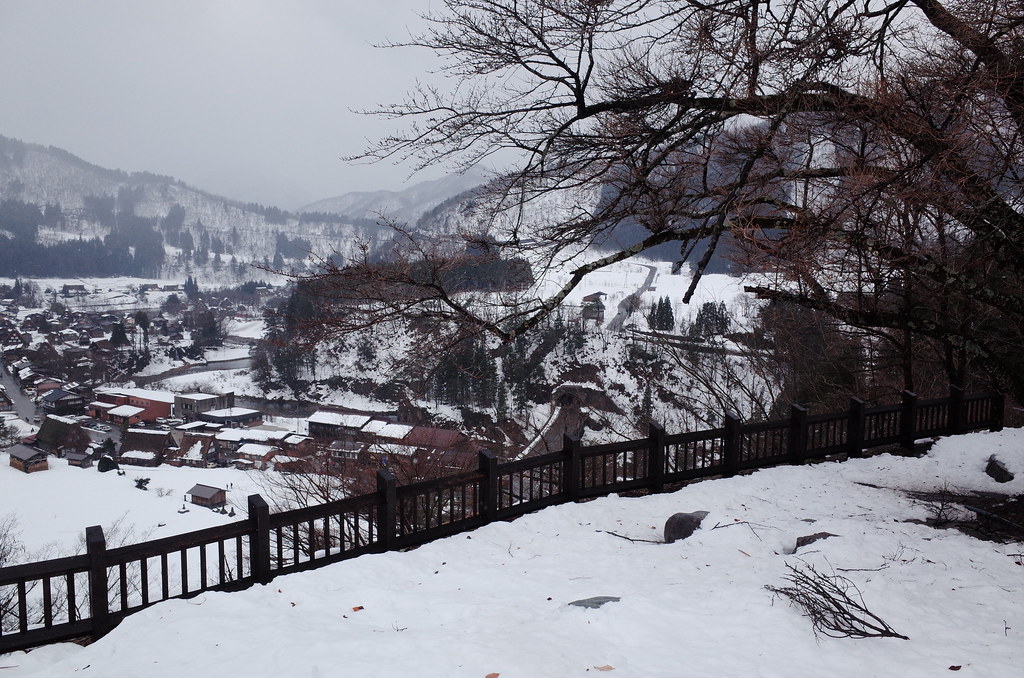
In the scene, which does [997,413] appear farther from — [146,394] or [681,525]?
[146,394]

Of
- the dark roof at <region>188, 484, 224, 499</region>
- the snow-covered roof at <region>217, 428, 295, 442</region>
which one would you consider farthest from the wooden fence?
the snow-covered roof at <region>217, 428, 295, 442</region>

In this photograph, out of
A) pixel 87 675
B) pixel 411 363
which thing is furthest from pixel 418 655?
pixel 411 363

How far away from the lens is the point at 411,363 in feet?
22.9

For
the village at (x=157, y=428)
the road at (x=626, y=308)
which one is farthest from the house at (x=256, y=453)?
the road at (x=626, y=308)

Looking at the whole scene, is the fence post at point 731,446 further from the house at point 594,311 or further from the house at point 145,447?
the house at point 145,447

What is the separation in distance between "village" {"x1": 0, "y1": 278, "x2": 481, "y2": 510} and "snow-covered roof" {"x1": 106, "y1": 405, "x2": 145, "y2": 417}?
0.35 feet

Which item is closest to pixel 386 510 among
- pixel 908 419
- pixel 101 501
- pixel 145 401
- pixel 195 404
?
pixel 908 419

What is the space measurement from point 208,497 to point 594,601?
3525cm

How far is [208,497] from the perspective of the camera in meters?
33.8

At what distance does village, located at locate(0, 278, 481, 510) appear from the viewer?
17.6 metres

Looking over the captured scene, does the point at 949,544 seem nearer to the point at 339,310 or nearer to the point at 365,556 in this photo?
the point at 365,556

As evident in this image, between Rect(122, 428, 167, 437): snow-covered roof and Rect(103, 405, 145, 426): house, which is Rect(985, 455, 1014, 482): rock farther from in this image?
Rect(103, 405, 145, 426): house

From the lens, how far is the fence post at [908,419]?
10555 mm

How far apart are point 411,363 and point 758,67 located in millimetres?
4848
